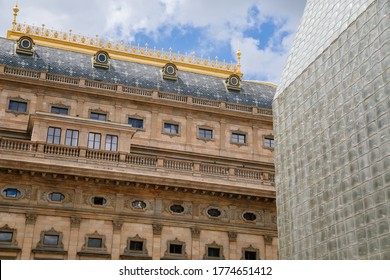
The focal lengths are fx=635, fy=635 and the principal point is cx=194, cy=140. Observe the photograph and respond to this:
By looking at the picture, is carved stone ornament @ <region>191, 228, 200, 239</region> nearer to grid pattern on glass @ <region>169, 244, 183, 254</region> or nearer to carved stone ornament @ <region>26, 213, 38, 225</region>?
grid pattern on glass @ <region>169, 244, 183, 254</region>

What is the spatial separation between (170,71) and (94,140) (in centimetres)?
1148

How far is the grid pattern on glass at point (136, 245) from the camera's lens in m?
39.2

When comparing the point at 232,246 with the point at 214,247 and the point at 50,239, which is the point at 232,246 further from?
the point at 50,239

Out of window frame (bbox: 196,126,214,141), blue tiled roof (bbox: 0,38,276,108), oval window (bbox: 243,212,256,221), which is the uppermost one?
blue tiled roof (bbox: 0,38,276,108)

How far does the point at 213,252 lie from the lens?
40750 mm

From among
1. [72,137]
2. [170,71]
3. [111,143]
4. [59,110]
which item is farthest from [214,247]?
[170,71]

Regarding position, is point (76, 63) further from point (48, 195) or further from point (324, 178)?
point (324, 178)

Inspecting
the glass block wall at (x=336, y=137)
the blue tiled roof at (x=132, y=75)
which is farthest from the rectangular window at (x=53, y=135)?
the glass block wall at (x=336, y=137)

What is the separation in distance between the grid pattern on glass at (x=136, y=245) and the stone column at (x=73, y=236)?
336cm

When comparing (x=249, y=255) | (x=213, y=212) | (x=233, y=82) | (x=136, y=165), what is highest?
(x=233, y=82)

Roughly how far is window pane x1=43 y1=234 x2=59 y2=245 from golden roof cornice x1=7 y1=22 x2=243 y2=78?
1914 cm

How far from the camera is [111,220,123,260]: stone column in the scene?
38.5 metres

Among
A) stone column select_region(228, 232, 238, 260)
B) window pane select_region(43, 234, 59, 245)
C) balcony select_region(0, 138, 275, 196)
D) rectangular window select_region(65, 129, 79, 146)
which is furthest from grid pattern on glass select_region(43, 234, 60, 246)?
stone column select_region(228, 232, 238, 260)

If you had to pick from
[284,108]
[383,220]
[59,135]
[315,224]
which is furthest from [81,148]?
[383,220]
